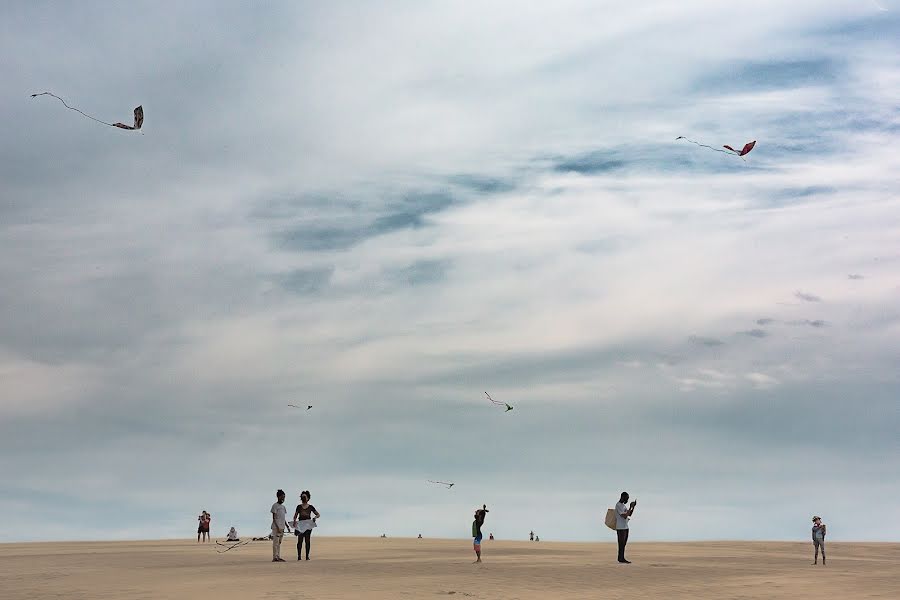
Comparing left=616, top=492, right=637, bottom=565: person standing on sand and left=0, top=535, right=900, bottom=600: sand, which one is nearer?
left=0, top=535, right=900, bottom=600: sand

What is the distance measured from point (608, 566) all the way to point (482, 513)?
4461mm

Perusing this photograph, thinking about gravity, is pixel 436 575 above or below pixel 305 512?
below

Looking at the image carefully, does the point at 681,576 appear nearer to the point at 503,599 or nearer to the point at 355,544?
the point at 503,599

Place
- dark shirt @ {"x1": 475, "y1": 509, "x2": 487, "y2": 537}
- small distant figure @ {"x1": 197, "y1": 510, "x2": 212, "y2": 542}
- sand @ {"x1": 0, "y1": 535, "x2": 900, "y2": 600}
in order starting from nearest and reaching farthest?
sand @ {"x1": 0, "y1": 535, "x2": 900, "y2": 600}, dark shirt @ {"x1": 475, "y1": 509, "x2": 487, "y2": 537}, small distant figure @ {"x1": 197, "y1": 510, "x2": 212, "y2": 542}

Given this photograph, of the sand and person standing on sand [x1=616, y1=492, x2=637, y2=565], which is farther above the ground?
person standing on sand [x1=616, y1=492, x2=637, y2=565]

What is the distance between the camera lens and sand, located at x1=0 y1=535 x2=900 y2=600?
2353cm

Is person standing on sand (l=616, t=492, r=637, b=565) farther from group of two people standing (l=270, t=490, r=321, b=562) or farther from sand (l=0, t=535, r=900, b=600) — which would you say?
group of two people standing (l=270, t=490, r=321, b=562)

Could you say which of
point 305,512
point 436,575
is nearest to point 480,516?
point 436,575

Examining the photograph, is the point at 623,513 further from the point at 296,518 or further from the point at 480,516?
the point at 296,518

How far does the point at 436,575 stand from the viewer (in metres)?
27.0

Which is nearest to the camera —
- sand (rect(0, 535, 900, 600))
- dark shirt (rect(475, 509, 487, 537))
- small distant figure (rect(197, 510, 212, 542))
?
sand (rect(0, 535, 900, 600))

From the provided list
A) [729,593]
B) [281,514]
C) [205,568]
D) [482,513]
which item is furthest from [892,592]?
[205,568]

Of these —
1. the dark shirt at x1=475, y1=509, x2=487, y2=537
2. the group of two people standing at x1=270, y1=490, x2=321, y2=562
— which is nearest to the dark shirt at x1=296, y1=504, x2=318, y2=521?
the group of two people standing at x1=270, y1=490, x2=321, y2=562

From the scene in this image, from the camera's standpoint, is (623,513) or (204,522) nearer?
(623,513)
